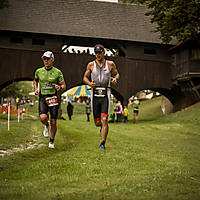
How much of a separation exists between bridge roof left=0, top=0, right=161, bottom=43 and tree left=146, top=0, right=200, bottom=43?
3.16 m

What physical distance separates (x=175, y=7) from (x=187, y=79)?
787 centimetres

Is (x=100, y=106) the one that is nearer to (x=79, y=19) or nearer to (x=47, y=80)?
(x=47, y=80)

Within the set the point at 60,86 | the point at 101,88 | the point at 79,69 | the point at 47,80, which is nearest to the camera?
the point at 101,88

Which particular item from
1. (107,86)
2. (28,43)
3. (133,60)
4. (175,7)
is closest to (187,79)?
(133,60)

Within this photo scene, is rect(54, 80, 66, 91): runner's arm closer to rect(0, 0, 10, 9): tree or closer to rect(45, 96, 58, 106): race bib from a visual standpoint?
rect(45, 96, 58, 106): race bib

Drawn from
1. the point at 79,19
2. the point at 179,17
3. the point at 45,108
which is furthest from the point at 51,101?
the point at 79,19

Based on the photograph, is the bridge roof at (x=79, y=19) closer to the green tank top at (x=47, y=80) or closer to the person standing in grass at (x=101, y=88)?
the person standing in grass at (x=101, y=88)

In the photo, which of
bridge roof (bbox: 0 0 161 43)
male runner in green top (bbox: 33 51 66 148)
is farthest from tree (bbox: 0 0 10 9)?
male runner in green top (bbox: 33 51 66 148)

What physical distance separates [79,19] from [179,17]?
413 inches

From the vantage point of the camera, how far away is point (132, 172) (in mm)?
4938

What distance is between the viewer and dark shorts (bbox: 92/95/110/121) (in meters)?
7.54

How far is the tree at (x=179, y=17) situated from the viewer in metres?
21.1

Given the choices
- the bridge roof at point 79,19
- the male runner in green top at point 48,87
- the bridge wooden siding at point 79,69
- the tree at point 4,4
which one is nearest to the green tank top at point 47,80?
the male runner in green top at point 48,87

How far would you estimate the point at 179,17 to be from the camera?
21.8 metres
